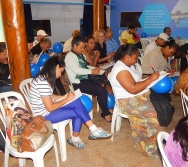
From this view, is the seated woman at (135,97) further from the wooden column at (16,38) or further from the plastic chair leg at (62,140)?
the wooden column at (16,38)

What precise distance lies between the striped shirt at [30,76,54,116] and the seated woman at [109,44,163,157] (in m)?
0.59

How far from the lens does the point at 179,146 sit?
0.92m

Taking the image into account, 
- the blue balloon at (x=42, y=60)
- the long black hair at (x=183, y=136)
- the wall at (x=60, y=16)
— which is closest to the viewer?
the long black hair at (x=183, y=136)

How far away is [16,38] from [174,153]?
1841 millimetres

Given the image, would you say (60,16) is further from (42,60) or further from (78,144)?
(78,144)

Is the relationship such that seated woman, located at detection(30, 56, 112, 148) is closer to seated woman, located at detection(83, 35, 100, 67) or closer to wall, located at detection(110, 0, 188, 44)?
seated woman, located at detection(83, 35, 100, 67)

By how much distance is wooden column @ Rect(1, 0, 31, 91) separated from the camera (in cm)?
206

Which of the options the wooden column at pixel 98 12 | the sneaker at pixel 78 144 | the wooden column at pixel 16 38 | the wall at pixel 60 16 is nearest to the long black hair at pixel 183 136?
the sneaker at pixel 78 144

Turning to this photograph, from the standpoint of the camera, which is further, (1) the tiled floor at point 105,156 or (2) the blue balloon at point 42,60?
(2) the blue balloon at point 42,60

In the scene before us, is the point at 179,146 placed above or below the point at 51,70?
below

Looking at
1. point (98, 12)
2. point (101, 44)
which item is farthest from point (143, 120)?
point (98, 12)

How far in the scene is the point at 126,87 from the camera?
1.81 m

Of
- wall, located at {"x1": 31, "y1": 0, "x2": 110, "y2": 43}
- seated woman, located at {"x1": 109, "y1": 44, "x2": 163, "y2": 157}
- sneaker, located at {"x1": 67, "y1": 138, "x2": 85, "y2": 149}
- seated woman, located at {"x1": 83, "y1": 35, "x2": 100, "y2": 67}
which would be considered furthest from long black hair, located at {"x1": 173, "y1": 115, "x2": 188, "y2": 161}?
wall, located at {"x1": 31, "y1": 0, "x2": 110, "y2": 43}

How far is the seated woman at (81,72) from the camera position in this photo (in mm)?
2465
